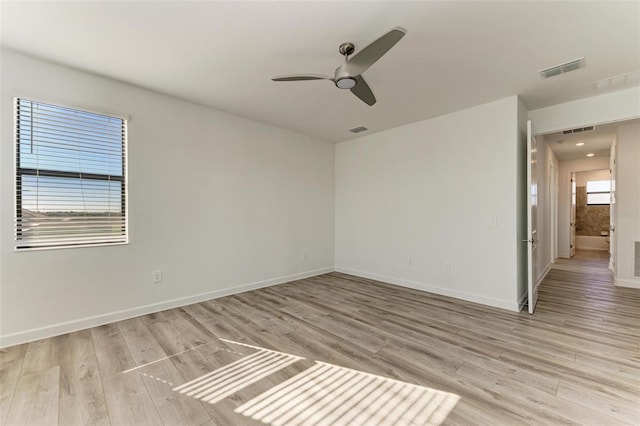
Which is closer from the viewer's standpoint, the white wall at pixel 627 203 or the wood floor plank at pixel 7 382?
the wood floor plank at pixel 7 382

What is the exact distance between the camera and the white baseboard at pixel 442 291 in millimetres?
3475

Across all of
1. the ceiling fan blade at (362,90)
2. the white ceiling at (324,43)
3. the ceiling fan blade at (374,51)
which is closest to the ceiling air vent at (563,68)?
the white ceiling at (324,43)

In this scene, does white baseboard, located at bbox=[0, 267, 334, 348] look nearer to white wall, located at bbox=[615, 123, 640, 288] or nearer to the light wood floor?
the light wood floor

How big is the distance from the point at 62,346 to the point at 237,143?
3.07m

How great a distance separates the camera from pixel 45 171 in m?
2.68

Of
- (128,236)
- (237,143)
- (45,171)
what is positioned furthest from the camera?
(237,143)

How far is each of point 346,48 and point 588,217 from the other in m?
10.7

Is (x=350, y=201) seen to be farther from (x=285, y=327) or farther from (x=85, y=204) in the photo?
(x=85, y=204)

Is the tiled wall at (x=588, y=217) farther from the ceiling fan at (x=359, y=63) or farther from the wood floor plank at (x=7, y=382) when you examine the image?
the wood floor plank at (x=7, y=382)

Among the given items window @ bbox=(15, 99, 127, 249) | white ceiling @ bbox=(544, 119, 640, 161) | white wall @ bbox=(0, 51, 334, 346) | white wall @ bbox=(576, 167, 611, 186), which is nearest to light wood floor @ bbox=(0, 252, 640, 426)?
white wall @ bbox=(0, 51, 334, 346)

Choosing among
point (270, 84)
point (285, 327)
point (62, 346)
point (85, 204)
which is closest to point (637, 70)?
point (270, 84)

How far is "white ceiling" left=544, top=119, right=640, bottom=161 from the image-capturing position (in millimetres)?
4632

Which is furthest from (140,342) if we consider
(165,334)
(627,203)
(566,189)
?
(566,189)

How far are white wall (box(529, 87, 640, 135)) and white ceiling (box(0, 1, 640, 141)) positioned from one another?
0.20 meters
